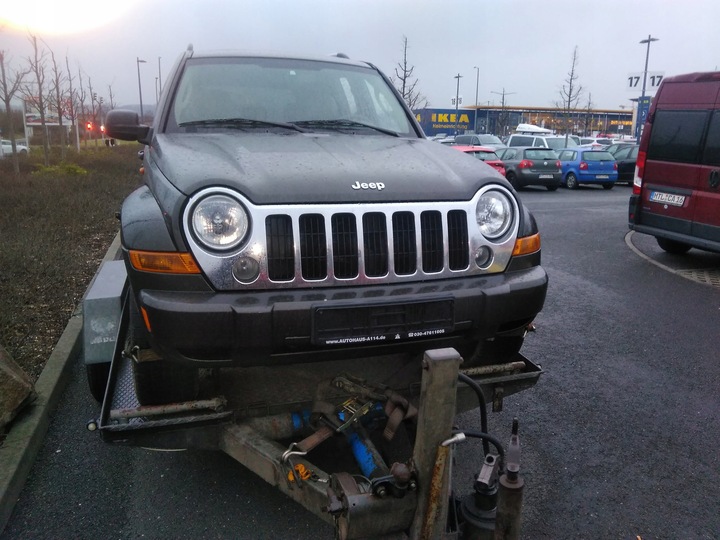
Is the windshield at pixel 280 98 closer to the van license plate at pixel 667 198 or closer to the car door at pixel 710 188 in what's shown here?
the car door at pixel 710 188

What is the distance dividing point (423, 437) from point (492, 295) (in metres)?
0.91

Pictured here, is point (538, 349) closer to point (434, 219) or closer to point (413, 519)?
point (434, 219)

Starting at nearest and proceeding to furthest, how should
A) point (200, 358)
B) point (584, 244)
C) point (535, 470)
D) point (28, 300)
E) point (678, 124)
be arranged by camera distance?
1. point (200, 358)
2. point (535, 470)
3. point (28, 300)
4. point (678, 124)
5. point (584, 244)

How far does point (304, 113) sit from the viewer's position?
3.91 metres

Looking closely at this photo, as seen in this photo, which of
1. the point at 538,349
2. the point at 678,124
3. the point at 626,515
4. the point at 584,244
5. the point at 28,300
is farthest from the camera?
the point at 584,244

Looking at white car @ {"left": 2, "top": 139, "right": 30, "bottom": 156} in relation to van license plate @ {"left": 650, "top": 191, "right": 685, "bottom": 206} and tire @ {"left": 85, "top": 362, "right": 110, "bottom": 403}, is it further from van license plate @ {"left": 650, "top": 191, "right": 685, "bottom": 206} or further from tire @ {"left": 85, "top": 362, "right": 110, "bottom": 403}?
tire @ {"left": 85, "top": 362, "right": 110, "bottom": 403}

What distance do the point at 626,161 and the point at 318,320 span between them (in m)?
22.0

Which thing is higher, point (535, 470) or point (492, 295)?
point (492, 295)

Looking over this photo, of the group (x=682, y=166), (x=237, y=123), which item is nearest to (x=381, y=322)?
(x=237, y=123)

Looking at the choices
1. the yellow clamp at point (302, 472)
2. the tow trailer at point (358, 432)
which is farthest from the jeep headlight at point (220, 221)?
the yellow clamp at point (302, 472)

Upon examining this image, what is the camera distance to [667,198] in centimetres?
827

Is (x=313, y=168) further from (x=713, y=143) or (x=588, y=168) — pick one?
(x=588, y=168)

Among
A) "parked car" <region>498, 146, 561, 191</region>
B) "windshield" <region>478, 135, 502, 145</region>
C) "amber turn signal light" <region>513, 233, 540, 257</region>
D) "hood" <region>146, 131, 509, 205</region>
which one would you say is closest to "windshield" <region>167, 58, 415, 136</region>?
"hood" <region>146, 131, 509, 205</region>

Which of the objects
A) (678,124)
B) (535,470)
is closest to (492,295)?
(535,470)
